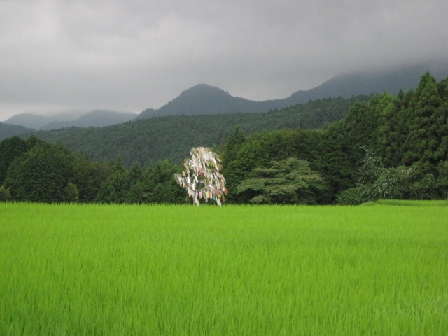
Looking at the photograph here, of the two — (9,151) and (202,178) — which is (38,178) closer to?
(9,151)

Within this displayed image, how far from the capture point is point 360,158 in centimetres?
3341

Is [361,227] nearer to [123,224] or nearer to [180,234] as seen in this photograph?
[180,234]

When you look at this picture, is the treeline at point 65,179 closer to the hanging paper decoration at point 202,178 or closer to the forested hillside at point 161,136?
the hanging paper decoration at point 202,178

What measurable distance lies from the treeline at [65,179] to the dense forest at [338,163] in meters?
0.14

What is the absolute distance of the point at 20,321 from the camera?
2.94 metres

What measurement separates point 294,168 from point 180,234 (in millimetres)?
24191

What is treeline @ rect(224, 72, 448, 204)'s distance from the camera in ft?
86.9

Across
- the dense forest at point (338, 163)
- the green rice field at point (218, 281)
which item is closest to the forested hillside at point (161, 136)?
the dense forest at point (338, 163)

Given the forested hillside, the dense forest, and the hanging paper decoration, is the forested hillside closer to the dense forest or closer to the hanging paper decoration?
the dense forest

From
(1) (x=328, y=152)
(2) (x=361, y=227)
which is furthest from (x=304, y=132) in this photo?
(2) (x=361, y=227)

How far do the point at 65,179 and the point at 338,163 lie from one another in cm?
3257

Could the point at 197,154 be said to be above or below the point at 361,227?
above

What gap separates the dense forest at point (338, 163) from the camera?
87.8ft

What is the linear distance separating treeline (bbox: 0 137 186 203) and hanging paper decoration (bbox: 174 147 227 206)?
1986 centimetres
